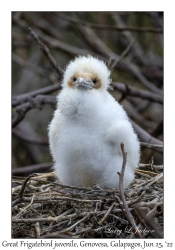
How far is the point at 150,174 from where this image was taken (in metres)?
3.85

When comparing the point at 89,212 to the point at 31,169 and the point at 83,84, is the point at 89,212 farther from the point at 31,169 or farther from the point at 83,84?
the point at 31,169

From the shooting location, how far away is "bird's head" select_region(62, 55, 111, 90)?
344 centimetres

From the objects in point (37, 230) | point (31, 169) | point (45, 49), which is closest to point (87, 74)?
point (45, 49)

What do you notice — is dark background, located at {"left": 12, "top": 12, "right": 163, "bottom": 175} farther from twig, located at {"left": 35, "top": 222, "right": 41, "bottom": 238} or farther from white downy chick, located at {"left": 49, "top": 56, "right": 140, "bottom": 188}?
twig, located at {"left": 35, "top": 222, "right": 41, "bottom": 238}

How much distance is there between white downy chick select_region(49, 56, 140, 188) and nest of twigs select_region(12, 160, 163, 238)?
11 centimetres

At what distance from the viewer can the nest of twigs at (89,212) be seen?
9.29 ft

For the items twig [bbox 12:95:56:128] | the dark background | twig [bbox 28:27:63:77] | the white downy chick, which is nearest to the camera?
the white downy chick

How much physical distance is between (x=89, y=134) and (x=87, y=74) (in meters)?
0.45

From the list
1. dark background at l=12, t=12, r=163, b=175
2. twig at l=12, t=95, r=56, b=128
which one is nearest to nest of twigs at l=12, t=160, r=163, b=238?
twig at l=12, t=95, r=56, b=128

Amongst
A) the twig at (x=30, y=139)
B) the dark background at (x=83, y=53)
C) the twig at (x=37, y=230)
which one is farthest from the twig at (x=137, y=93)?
the twig at (x=37, y=230)

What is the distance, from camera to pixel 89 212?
9.84 ft

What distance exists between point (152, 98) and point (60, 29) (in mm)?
2500

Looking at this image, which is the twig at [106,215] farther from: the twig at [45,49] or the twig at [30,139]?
the twig at [30,139]

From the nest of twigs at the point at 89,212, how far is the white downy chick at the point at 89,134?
11 centimetres
